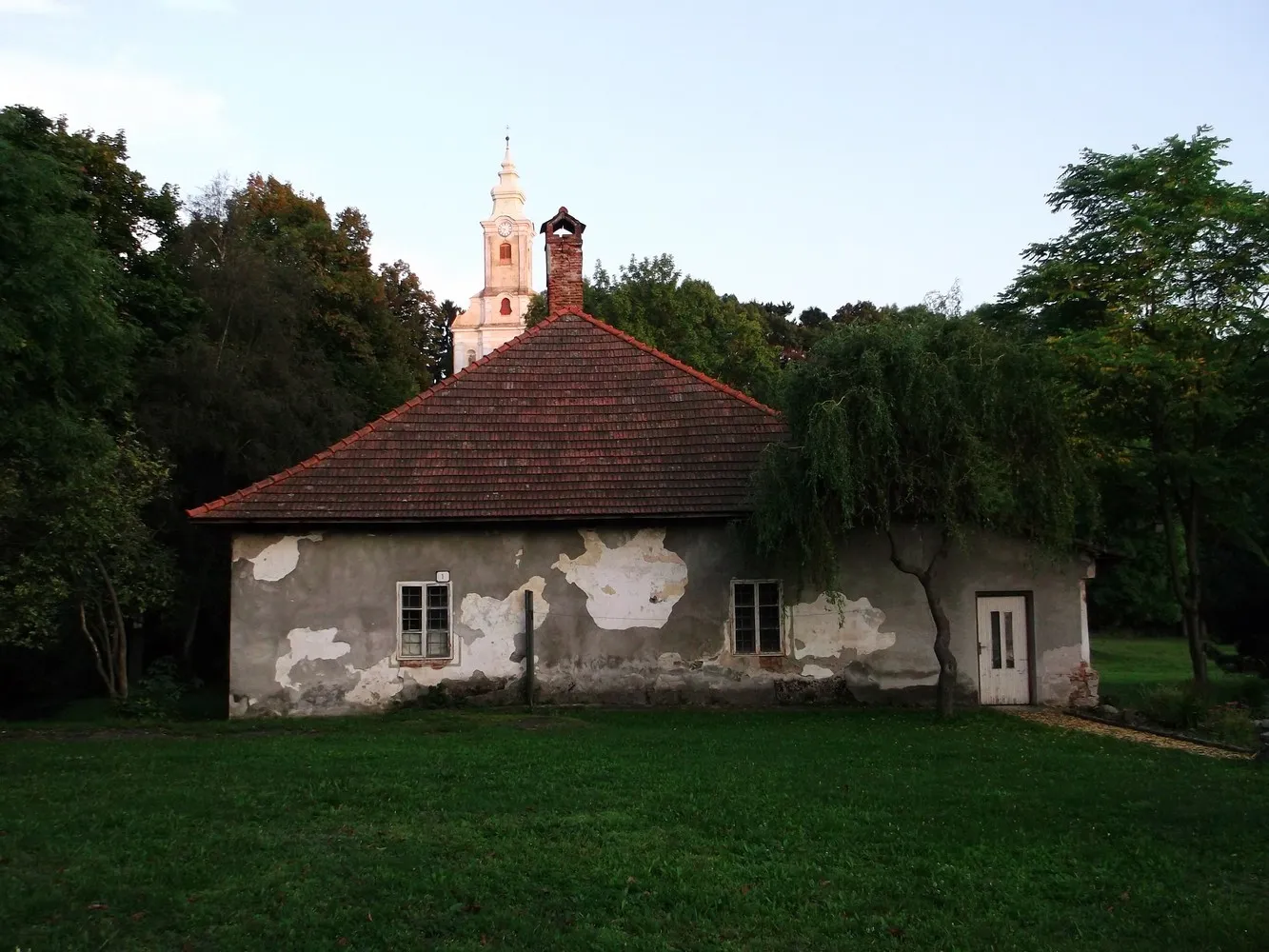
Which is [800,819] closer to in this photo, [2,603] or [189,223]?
[2,603]

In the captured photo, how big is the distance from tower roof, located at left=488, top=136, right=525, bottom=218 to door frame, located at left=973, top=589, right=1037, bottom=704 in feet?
182

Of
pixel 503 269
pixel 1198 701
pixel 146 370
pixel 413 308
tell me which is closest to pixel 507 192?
pixel 503 269

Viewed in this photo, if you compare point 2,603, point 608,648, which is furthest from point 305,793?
point 2,603

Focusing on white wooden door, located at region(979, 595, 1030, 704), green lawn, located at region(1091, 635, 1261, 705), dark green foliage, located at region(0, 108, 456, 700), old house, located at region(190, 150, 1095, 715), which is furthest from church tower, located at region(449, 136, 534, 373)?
white wooden door, located at region(979, 595, 1030, 704)

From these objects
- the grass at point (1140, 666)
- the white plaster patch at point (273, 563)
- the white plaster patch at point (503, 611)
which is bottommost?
the grass at point (1140, 666)

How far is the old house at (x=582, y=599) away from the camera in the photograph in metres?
16.9

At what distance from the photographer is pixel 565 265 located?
21.2m

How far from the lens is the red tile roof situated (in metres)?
16.9

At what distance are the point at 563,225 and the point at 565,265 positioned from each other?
750 millimetres

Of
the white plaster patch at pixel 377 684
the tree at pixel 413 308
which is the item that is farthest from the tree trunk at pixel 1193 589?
the tree at pixel 413 308

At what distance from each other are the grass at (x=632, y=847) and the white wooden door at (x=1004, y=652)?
14.3 feet

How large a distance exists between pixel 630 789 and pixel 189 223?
21987 mm

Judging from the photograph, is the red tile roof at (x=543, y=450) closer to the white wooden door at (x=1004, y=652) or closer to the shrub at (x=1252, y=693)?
the white wooden door at (x=1004, y=652)

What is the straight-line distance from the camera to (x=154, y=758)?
12.3 meters
